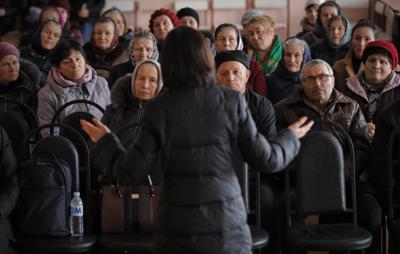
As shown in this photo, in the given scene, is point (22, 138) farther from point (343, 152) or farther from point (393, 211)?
point (393, 211)

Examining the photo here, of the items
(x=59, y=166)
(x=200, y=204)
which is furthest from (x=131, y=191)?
(x=200, y=204)

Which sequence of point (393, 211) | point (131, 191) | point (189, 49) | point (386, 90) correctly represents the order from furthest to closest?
point (386, 90)
point (393, 211)
point (131, 191)
point (189, 49)

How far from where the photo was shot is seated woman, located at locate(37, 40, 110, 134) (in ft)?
16.0

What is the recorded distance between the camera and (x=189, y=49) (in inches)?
104

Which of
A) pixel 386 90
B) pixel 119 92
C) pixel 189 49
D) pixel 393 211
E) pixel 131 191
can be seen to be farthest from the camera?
pixel 386 90

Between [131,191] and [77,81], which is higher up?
[77,81]

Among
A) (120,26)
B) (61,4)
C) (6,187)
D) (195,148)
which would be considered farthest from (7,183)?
(61,4)

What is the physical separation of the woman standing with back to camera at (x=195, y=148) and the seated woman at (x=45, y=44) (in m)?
3.64

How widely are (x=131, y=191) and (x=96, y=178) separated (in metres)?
0.58

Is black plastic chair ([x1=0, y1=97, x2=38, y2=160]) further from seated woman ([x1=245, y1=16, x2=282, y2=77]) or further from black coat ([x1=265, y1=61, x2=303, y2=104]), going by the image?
seated woman ([x1=245, y1=16, x2=282, y2=77])

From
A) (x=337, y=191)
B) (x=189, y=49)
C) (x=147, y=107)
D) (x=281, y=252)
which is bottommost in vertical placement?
(x=281, y=252)

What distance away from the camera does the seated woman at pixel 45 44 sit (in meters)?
6.22

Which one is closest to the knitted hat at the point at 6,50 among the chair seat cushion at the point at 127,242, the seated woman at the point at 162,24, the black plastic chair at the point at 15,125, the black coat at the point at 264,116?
the black plastic chair at the point at 15,125

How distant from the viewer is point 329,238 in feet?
12.0
